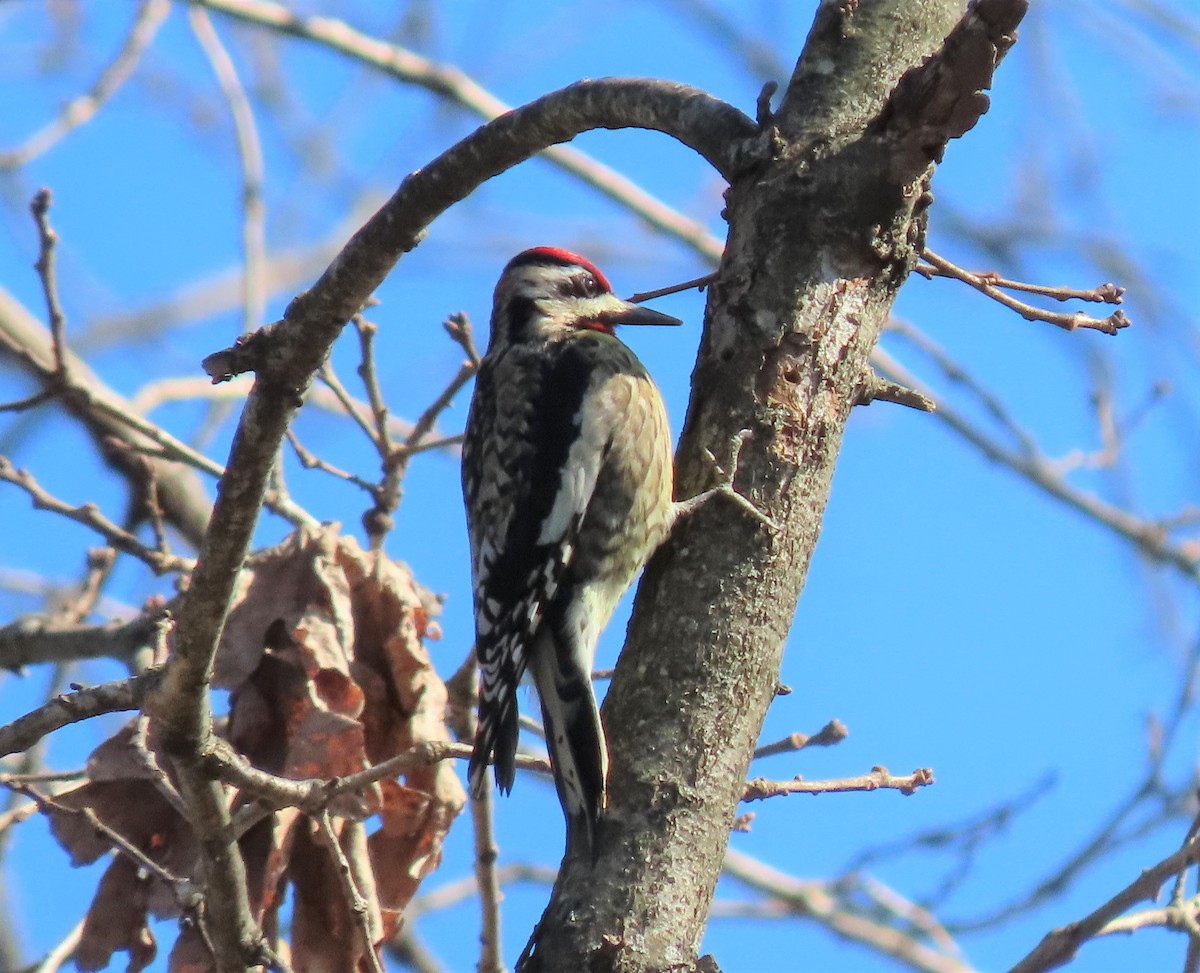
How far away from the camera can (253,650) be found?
3.15 m

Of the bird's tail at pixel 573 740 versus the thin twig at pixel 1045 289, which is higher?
the thin twig at pixel 1045 289

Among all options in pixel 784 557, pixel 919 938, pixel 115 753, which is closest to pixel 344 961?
pixel 115 753

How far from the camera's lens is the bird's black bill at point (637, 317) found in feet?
13.4

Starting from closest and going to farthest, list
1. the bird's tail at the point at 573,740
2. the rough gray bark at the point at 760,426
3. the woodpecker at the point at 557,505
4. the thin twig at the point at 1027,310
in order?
the rough gray bark at the point at 760,426 → the bird's tail at the point at 573,740 → the thin twig at the point at 1027,310 → the woodpecker at the point at 557,505

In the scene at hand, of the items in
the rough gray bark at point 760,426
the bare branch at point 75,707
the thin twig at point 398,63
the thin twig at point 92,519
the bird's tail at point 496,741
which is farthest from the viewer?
the thin twig at point 398,63

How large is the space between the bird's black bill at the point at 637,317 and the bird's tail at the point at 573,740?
109 cm

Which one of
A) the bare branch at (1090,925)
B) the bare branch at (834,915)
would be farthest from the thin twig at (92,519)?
the bare branch at (834,915)

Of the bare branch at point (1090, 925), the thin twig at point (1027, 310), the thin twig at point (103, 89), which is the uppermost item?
the thin twig at point (103, 89)

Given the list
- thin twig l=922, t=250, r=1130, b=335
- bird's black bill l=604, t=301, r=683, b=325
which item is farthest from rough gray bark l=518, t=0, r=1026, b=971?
bird's black bill l=604, t=301, r=683, b=325

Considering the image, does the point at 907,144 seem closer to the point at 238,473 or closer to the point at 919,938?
the point at 238,473

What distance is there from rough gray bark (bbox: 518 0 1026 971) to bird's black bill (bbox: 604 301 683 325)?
124 cm

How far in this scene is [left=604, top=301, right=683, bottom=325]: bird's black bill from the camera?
4.10 metres

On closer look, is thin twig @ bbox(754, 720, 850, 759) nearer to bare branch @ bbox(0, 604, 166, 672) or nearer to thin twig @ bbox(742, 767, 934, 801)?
thin twig @ bbox(742, 767, 934, 801)

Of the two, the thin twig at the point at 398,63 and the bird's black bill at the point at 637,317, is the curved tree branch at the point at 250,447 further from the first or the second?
the thin twig at the point at 398,63
